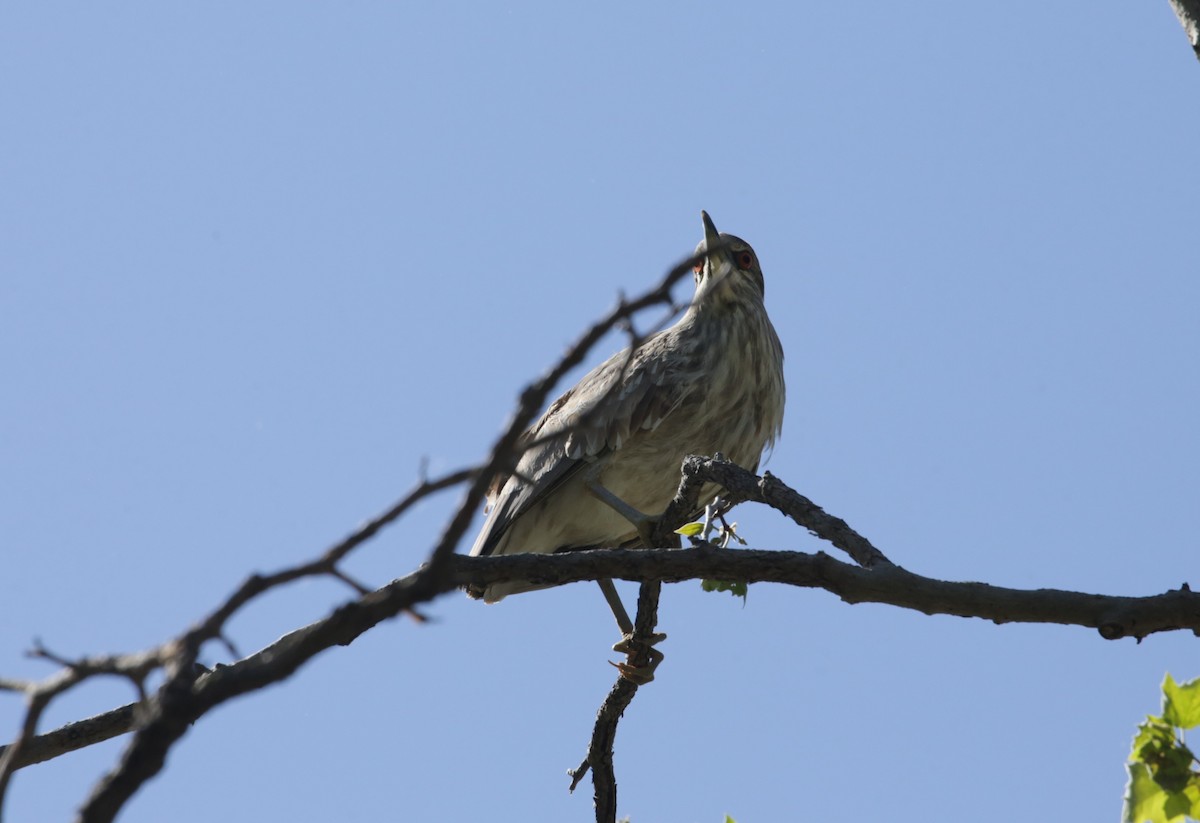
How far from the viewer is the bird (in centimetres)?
617

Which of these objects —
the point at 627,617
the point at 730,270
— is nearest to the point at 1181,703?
the point at 627,617

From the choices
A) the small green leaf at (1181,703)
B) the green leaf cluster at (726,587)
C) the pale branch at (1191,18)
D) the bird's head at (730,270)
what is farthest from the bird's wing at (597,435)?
the small green leaf at (1181,703)

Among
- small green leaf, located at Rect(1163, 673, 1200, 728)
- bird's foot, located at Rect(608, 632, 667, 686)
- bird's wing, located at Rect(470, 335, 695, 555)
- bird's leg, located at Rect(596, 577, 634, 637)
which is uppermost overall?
bird's wing, located at Rect(470, 335, 695, 555)

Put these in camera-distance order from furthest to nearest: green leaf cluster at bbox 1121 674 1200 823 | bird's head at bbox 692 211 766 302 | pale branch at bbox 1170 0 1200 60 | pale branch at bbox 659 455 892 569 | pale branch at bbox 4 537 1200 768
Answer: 1. bird's head at bbox 692 211 766 302
2. pale branch at bbox 659 455 892 569
3. pale branch at bbox 1170 0 1200 60
4. pale branch at bbox 4 537 1200 768
5. green leaf cluster at bbox 1121 674 1200 823

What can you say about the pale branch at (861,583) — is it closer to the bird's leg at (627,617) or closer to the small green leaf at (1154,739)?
the small green leaf at (1154,739)

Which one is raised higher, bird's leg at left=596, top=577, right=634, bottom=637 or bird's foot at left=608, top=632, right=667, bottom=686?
bird's leg at left=596, top=577, right=634, bottom=637

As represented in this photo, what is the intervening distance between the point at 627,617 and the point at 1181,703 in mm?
3775

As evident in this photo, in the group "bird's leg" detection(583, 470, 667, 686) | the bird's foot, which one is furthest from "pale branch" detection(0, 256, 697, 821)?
the bird's foot

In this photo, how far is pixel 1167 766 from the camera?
234 centimetres

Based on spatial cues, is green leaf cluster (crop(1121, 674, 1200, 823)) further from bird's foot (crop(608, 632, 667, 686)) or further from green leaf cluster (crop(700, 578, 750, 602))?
bird's foot (crop(608, 632, 667, 686))

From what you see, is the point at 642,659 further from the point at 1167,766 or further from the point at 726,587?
the point at 1167,766

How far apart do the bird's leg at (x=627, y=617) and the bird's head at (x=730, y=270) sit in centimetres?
120

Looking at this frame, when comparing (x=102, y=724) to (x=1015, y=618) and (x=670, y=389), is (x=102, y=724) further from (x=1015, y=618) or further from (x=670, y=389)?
(x=670, y=389)

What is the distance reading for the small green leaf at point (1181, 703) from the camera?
2355mm
